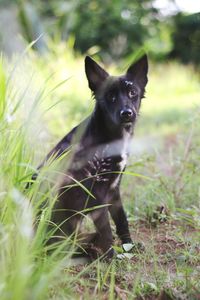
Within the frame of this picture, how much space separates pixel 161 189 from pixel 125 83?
3.45 feet

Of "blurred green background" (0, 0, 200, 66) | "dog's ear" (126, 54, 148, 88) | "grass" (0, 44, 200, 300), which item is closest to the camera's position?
"grass" (0, 44, 200, 300)

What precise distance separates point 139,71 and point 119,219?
964mm

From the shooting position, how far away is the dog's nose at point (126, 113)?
3021 millimetres

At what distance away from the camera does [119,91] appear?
3.16 meters

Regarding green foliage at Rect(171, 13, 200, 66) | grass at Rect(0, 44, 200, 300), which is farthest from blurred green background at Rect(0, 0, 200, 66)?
grass at Rect(0, 44, 200, 300)

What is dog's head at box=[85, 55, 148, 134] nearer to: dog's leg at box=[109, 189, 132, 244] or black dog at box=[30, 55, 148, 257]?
black dog at box=[30, 55, 148, 257]

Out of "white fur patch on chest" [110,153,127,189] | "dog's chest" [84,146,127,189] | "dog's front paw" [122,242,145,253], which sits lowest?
"dog's front paw" [122,242,145,253]

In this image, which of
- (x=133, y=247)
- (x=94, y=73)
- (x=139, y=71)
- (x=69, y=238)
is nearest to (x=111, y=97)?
(x=94, y=73)

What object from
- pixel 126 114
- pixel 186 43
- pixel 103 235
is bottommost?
pixel 186 43

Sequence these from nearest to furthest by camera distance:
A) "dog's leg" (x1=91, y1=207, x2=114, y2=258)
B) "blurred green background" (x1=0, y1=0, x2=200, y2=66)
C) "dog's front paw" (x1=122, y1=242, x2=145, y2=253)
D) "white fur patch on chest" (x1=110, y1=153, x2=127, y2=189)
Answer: "dog's front paw" (x1=122, y1=242, x2=145, y2=253)
"dog's leg" (x1=91, y1=207, x2=114, y2=258)
"white fur patch on chest" (x1=110, y1=153, x2=127, y2=189)
"blurred green background" (x1=0, y1=0, x2=200, y2=66)

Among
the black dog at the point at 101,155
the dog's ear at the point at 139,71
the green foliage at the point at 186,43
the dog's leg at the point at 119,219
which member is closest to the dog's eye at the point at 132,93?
the black dog at the point at 101,155

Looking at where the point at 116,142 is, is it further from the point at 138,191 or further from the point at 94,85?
the point at 138,191

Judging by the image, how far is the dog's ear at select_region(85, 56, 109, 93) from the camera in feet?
10.3

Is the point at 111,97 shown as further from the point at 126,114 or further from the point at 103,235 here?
the point at 103,235
